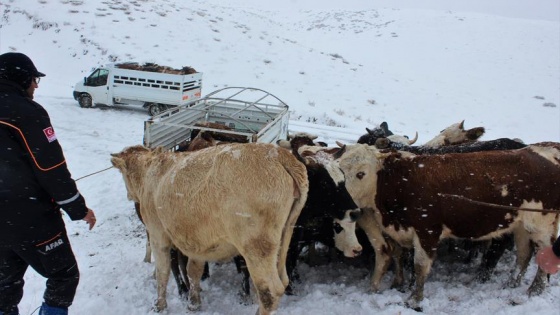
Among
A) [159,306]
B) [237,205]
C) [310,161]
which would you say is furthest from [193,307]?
[310,161]

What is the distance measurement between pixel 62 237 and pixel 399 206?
3577mm

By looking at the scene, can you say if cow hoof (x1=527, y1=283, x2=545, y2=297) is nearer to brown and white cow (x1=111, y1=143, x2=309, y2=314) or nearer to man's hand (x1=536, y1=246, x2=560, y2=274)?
man's hand (x1=536, y1=246, x2=560, y2=274)

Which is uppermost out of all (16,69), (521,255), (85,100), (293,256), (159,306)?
(16,69)

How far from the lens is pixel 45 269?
372cm

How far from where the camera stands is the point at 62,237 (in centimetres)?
379

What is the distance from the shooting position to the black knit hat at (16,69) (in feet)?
11.4

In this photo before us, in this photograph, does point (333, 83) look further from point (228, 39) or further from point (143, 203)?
point (143, 203)

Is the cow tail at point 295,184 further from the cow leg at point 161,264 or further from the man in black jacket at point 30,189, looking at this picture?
the man in black jacket at point 30,189

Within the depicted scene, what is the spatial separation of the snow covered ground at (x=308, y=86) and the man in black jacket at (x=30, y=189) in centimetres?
134

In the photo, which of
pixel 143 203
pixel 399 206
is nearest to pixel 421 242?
pixel 399 206

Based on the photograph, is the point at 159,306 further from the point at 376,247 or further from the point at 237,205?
the point at 376,247

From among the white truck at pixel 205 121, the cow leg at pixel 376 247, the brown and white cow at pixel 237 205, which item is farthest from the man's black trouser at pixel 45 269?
the cow leg at pixel 376 247

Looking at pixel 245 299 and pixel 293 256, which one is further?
pixel 293 256

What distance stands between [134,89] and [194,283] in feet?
46.5
